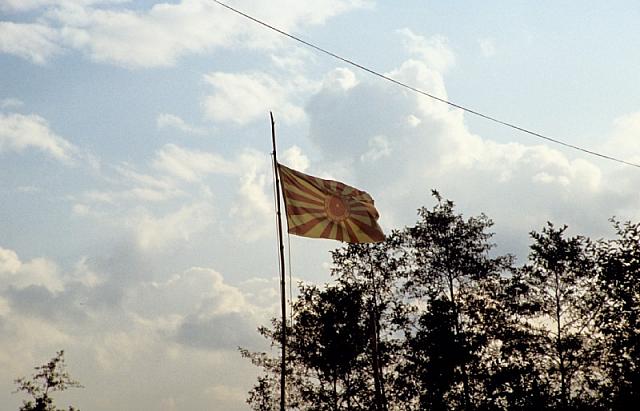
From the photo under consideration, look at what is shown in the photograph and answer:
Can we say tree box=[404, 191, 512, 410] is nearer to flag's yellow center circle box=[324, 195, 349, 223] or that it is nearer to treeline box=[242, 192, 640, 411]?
treeline box=[242, 192, 640, 411]

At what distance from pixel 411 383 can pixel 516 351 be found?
788 centimetres

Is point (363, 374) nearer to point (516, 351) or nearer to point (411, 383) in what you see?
point (411, 383)

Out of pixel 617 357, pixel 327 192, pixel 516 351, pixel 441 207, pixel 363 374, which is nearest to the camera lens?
pixel 327 192

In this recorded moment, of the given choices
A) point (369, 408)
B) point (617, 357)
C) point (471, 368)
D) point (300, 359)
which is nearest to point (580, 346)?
point (617, 357)

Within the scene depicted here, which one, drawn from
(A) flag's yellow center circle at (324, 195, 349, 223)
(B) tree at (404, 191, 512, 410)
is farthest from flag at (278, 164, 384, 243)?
(B) tree at (404, 191, 512, 410)

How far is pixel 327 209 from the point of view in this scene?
20906mm

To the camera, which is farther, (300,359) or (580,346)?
(300,359)

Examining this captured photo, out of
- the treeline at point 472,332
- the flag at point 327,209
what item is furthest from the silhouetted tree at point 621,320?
the flag at point 327,209

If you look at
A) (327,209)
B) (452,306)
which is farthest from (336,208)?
(452,306)

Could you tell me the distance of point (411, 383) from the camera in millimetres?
46406

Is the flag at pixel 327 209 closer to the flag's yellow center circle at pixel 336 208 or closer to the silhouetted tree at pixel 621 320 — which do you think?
the flag's yellow center circle at pixel 336 208

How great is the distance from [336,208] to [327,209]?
1.35ft

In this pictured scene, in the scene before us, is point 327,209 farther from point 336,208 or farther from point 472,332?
point 472,332

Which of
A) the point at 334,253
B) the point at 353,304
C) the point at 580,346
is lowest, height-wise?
the point at 580,346
